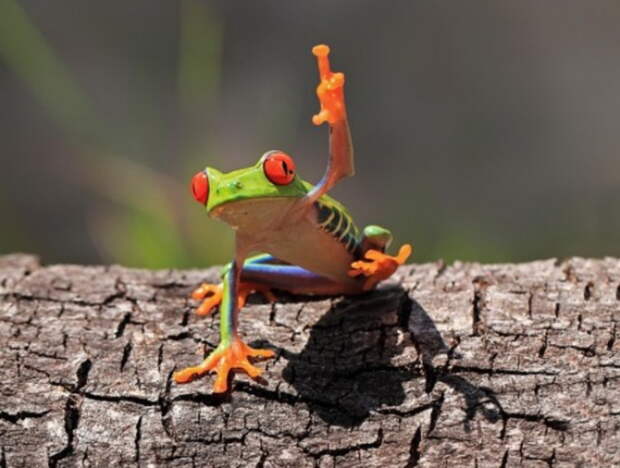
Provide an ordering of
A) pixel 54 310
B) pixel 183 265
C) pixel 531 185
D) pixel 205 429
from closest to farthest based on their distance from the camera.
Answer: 1. pixel 205 429
2. pixel 54 310
3. pixel 183 265
4. pixel 531 185

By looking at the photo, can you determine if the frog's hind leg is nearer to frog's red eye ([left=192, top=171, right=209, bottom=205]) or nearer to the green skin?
the green skin

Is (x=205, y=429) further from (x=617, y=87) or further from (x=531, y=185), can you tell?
(x=617, y=87)

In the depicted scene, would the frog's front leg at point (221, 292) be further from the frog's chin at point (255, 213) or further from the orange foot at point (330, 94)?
the orange foot at point (330, 94)

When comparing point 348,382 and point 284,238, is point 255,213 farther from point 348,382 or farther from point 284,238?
point 348,382

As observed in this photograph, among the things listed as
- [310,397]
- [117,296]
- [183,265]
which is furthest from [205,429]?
[183,265]

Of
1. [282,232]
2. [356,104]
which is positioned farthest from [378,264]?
[356,104]

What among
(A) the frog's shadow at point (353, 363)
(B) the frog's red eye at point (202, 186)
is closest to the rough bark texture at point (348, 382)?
(A) the frog's shadow at point (353, 363)
